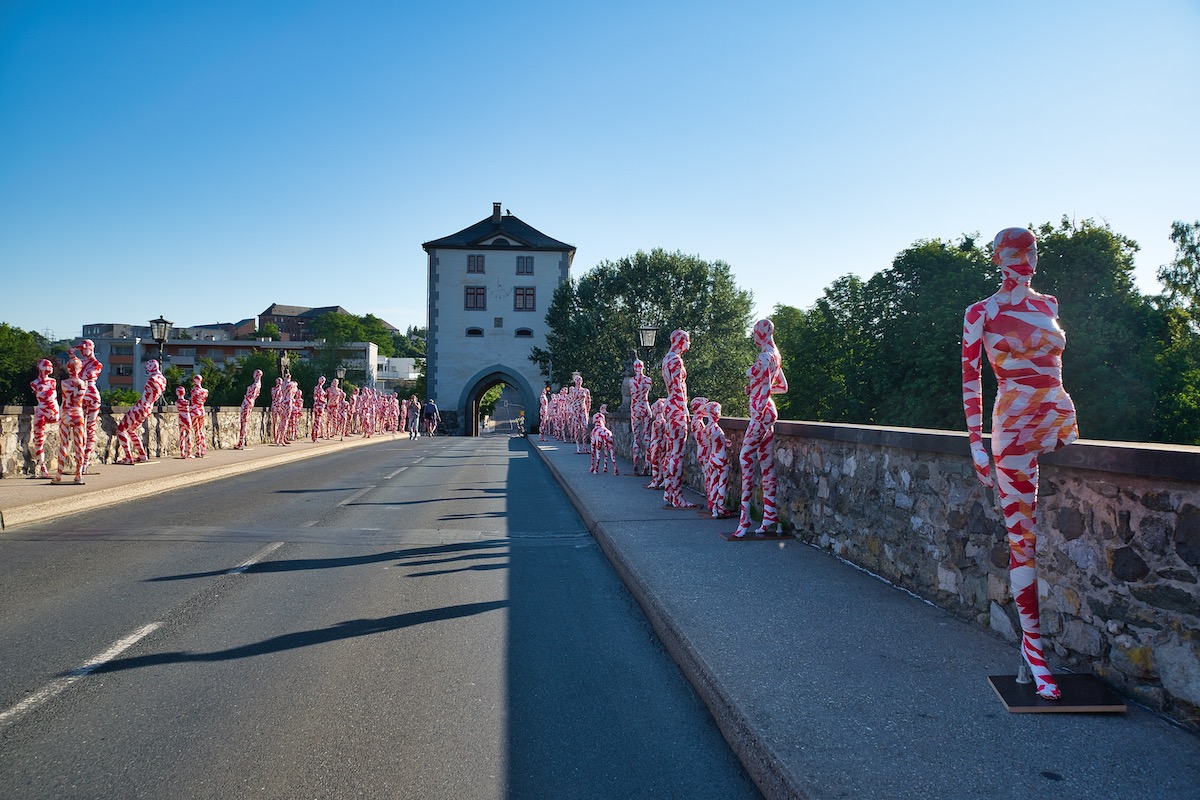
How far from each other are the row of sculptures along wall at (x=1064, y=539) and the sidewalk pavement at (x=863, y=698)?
212 millimetres

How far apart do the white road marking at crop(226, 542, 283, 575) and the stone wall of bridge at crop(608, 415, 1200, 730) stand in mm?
5562

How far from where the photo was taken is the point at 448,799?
306 cm

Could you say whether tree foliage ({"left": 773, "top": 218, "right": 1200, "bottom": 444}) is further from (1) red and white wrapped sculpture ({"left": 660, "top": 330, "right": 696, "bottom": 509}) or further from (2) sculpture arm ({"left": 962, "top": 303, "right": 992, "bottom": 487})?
(2) sculpture arm ({"left": 962, "top": 303, "right": 992, "bottom": 487})

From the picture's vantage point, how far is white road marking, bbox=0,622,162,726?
3836 mm

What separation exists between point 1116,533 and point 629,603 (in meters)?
3.42

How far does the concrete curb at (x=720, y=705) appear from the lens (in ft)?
10.1

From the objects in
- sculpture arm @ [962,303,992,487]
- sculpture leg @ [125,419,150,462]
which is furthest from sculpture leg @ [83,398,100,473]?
sculpture arm @ [962,303,992,487]

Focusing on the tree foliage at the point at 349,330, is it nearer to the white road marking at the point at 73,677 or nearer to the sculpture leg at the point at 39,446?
the sculpture leg at the point at 39,446

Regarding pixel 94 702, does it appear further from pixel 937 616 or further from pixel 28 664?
pixel 937 616

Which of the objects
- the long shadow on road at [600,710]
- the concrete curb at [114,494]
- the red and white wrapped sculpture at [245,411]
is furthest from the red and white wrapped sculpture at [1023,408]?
the red and white wrapped sculpture at [245,411]

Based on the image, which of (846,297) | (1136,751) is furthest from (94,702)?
(846,297)

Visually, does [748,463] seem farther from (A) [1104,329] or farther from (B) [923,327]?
(B) [923,327]

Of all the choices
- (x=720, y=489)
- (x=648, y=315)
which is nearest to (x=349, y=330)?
(x=648, y=315)

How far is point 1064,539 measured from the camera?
4156 mm
